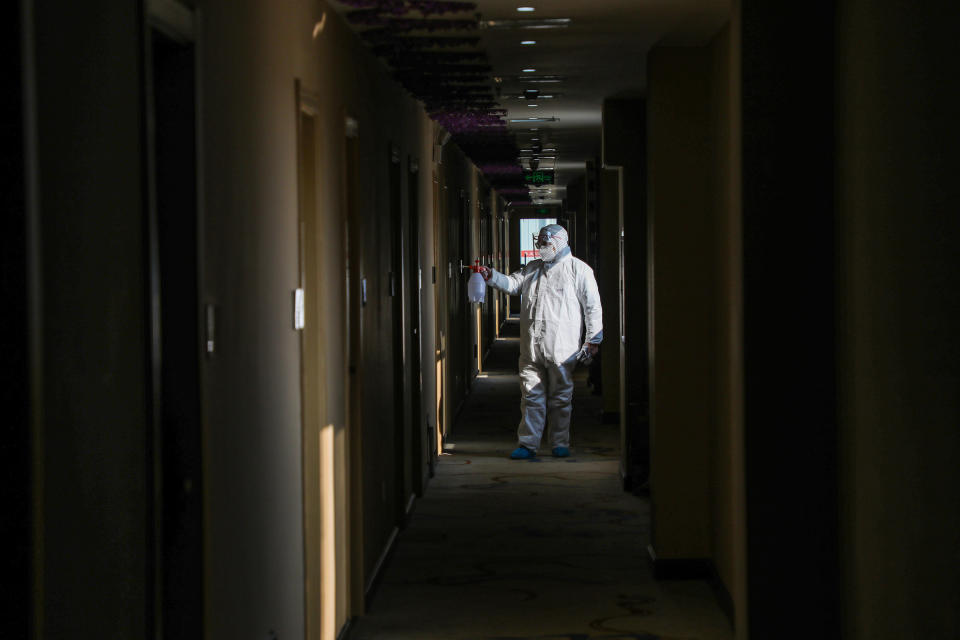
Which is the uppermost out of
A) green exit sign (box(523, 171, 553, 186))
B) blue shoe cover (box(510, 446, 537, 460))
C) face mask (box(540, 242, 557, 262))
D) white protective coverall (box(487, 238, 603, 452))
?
green exit sign (box(523, 171, 553, 186))

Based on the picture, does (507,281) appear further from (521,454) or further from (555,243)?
(521,454)

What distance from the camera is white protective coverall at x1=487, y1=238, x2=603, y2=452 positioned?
901 centimetres

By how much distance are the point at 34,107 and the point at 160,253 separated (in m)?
1.02

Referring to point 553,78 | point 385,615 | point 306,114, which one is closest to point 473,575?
point 385,615

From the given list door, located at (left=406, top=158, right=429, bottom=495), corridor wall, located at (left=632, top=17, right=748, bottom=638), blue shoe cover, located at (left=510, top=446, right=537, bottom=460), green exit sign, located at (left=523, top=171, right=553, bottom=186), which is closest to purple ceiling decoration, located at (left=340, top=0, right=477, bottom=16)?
corridor wall, located at (left=632, top=17, right=748, bottom=638)

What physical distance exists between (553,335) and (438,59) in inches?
129

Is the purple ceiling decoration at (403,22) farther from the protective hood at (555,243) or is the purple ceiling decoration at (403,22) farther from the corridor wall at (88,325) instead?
the protective hood at (555,243)

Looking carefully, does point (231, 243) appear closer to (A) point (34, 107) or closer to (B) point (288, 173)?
(B) point (288, 173)

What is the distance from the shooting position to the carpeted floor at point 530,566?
4996mm

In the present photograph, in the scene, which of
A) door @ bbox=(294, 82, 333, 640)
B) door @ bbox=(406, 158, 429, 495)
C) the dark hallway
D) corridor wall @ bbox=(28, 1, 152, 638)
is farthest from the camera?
door @ bbox=(406, 158, 429, 495)

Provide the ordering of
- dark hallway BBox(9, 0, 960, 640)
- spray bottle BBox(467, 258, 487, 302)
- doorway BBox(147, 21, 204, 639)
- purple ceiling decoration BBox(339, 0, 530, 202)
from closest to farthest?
1. dark hallway BBox(9, 0, 960, 640)
2. doorway BBox(147, 21, 204, 639)
3. purple ceiling decoration BBox(339, 0, 530, 202)
4. spray bottle BBox(467, 258, 487, 302)

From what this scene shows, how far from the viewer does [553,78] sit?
716 centimetres

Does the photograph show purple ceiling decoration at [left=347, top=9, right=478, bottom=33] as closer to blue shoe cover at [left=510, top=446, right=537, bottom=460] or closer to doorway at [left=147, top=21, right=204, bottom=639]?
doorway at [left=147, top=21, right=204, bottom=639]

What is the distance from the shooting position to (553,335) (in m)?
8.99
